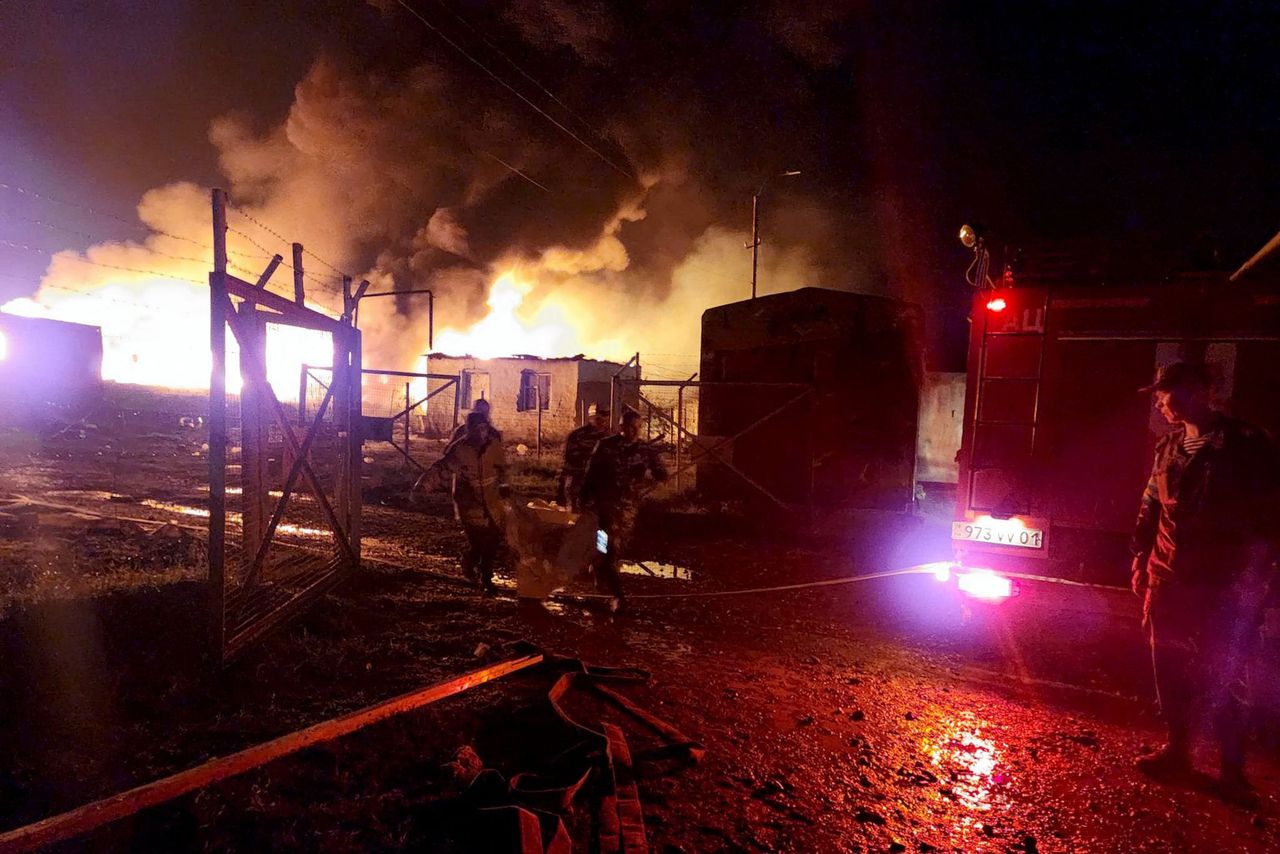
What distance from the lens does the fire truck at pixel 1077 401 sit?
459cm

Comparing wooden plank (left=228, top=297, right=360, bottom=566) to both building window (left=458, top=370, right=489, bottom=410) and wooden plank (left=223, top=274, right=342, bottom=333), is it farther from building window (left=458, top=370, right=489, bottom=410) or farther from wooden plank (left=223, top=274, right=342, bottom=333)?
building window (left=458, top=370, right=489, bottom=410)

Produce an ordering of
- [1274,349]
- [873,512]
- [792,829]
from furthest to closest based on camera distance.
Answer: [873,512] < [1274,349] < [792,829]

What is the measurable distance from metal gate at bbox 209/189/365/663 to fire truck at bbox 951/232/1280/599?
5116 mm

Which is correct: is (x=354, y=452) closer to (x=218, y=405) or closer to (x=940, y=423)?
(x=218, y=405)

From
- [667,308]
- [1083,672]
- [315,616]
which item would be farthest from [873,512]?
[667,308]

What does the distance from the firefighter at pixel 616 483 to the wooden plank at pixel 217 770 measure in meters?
2.03

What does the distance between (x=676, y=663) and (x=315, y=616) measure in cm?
292

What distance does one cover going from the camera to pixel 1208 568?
360cm

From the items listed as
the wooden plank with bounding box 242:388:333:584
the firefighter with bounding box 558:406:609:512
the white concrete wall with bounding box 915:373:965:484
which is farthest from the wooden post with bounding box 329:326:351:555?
the white concrete wall with bounding box 915:373:965:484

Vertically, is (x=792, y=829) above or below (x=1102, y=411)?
below

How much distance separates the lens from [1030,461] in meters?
5.11

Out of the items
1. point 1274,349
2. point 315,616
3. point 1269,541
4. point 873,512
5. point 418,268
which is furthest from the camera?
point 418,268

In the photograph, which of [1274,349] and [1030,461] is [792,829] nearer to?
[1030,461]

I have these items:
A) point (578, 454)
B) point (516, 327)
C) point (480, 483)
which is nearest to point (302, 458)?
point (480, 483)
